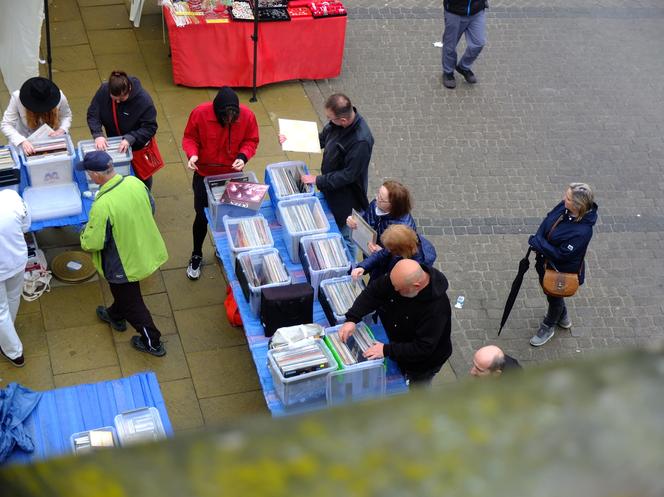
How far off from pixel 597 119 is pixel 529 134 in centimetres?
98

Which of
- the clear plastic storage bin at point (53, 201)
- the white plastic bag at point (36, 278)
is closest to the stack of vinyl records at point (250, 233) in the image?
the clear plastic storage bin at point (53, 201)

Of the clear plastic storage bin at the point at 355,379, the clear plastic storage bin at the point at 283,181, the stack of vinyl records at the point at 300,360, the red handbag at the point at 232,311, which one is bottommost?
the red handbag at the point at 232,311

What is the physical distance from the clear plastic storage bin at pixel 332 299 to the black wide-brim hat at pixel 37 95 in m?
2.77

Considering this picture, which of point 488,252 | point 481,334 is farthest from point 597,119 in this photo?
point 481,334

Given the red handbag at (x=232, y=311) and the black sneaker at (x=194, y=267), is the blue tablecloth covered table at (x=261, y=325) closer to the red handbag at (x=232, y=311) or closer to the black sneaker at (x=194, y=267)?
the red handbag at (x=232, y=311)

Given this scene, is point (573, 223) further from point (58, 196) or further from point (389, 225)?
point (58, 196)

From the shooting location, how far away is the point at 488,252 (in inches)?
308

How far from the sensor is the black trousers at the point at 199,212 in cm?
684

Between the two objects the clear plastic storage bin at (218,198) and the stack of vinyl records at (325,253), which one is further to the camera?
the clear plastic storage bin at (218,198)

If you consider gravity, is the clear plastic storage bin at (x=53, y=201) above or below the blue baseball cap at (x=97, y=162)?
below

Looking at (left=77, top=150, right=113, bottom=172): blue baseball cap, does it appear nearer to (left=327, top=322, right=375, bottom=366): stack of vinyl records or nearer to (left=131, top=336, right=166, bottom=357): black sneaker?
(left=131, top=336, right=166, bottom=357): black sneaker

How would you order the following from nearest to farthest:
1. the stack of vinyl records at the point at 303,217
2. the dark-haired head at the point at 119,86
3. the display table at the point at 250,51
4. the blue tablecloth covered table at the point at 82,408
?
the blue tablecloth covered table at the point at 82,408 < the stack of vinyl records at the point at 303,217 < the dark-haired head at the point at 119,86 < the display table at the point at 250,51

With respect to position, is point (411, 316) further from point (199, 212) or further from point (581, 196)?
point (199, 212)

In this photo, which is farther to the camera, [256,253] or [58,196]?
[58,196]
